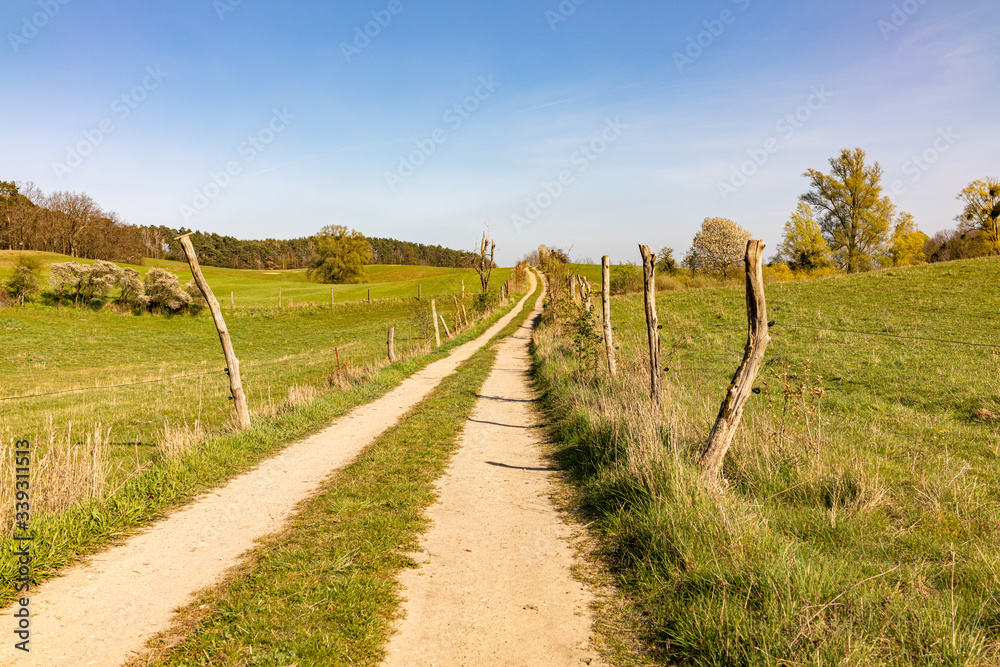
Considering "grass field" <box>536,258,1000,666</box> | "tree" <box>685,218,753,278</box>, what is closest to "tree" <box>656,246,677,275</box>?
"tree" <box>685,218,753,278</box>

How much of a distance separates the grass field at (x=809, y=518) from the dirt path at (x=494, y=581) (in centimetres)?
52

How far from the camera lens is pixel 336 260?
279ft

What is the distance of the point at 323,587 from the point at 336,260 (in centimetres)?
8655

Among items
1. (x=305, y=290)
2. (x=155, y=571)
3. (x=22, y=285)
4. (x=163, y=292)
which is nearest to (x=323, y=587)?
(x=155, y=571)

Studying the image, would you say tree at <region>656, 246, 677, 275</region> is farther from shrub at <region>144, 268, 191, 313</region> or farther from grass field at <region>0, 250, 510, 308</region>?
shrub at <region>144, 268, 191, 313</region>

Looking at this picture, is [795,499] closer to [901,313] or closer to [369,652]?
[369,652]

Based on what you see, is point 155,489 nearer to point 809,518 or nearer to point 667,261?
point 809,518

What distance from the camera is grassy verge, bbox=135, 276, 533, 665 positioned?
329 centimetres

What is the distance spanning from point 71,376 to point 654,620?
26.1 metres

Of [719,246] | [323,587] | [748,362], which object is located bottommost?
[323,587]

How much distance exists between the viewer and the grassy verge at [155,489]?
4.70 metres

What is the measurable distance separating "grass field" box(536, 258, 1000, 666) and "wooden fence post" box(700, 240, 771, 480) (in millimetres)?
333

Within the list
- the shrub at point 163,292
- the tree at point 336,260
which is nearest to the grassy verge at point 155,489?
the shrub at point 163,292

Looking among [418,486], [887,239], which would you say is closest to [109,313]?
[418,486]
